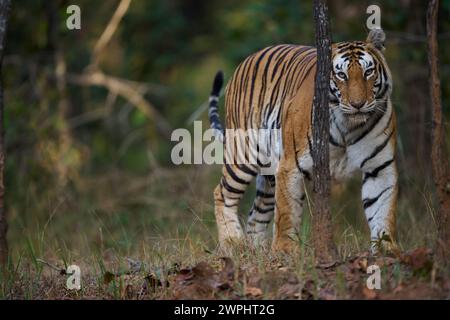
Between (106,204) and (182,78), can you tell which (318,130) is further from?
(182,78)

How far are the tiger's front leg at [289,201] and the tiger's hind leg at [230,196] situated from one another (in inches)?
40.5

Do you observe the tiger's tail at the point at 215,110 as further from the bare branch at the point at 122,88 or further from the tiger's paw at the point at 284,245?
the bare branch at the point at 122,88

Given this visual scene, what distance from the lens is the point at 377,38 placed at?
5754 mm

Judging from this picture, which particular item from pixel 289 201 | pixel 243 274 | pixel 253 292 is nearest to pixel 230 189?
pixel 289 201

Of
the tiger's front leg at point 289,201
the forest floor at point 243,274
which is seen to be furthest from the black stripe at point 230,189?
the tiger's front leg at point 289,201

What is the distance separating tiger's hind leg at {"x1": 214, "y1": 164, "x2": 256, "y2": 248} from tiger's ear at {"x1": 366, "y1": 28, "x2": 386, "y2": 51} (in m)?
1.64

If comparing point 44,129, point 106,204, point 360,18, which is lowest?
point 106,204

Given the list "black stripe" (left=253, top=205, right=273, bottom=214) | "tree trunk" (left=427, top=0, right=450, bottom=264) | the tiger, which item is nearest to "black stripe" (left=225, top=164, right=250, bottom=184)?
"black stripe" (left=253, top=205, right=273, bottom=214)

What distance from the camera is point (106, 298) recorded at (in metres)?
4.94

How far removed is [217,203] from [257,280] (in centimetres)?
257

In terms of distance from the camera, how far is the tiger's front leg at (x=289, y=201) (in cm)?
581

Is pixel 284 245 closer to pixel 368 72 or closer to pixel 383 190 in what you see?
pixel 383 190

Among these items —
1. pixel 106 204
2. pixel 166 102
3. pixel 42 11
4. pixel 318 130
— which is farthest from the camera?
pixel 166 102
